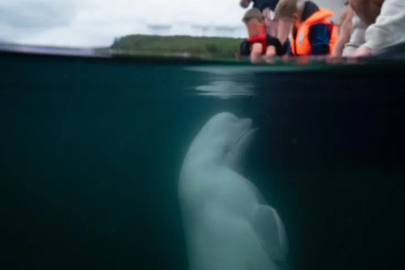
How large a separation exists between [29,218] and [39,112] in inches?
34.7

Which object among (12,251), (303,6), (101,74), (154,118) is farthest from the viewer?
(154,118)

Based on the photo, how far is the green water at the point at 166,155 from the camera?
9.00 feet

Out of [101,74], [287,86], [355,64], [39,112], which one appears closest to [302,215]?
[287,86]

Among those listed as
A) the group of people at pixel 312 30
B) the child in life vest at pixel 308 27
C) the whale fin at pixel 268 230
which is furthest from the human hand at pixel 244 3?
the whale fin at pixel 268 230

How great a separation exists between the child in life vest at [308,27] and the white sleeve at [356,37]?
83mm

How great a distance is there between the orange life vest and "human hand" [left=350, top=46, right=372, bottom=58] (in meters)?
0.14

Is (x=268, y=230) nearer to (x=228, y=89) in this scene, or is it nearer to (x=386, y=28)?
(x=228, y=89)

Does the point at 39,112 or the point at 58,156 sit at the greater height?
the point at 39,112

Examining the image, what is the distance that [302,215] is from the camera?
3.08 m

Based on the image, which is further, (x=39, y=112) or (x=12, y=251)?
(x=39, y=112)

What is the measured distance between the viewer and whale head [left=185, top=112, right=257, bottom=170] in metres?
2.97

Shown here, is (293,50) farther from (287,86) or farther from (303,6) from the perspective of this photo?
(287,86)

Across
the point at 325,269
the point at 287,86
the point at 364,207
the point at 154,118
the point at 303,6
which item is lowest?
the point at 325,269

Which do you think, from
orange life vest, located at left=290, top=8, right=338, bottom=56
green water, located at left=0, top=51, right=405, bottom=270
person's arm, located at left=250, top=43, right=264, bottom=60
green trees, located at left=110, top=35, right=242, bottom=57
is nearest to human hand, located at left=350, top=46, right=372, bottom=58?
orange life vest, located at left=290, top=8, right=338, bottom=56
